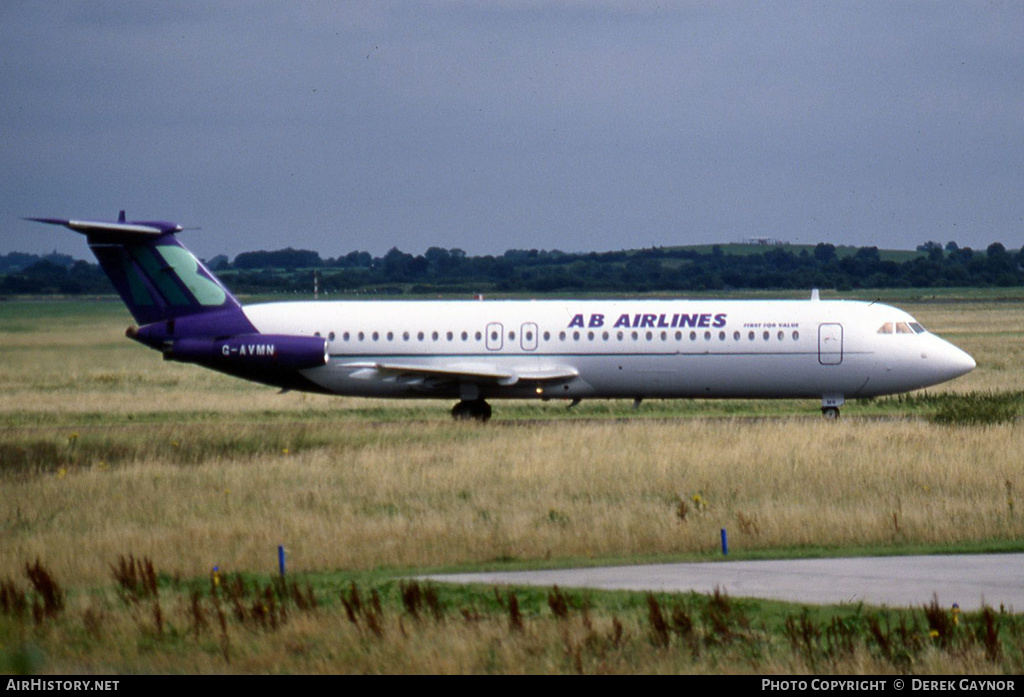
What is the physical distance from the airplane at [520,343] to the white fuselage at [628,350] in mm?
32

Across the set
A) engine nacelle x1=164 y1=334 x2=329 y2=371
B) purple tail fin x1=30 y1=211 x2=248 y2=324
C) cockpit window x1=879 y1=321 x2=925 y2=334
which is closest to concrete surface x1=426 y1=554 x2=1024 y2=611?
cockpit window x1=879 y1=321 x2=925 y2=334

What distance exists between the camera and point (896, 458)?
953 inches

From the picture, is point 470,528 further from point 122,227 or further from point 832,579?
point 122,227

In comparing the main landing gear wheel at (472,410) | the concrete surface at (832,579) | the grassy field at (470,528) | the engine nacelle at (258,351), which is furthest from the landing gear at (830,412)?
the concrete surface at (832,579)

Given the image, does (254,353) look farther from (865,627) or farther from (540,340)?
(865,627)

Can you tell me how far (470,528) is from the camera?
18.8 metres

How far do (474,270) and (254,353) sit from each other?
13450 cm

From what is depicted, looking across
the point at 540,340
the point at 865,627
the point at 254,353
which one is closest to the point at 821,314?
the point at 540,340

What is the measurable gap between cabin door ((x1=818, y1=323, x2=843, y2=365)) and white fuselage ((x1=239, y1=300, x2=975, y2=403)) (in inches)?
0.9

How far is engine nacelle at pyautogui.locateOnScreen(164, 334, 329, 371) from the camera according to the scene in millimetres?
34375

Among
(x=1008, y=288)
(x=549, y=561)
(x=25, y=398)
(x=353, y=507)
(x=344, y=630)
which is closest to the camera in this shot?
(x=344, y=630)

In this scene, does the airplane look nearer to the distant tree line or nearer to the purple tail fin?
the purple tail fin

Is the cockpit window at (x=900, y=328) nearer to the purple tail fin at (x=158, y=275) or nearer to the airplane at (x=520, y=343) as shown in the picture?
the airplane at (x=520, y=343)

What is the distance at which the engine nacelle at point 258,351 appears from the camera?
34.4 metres
